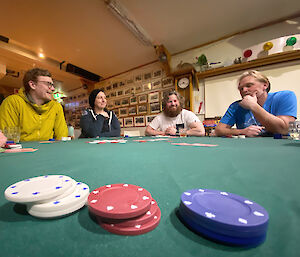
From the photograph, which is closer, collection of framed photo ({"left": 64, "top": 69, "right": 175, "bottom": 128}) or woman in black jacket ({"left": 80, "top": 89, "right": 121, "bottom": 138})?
woman in black jacket ({"left": 80, "top": 89, "right": 121, "bottom": 138})

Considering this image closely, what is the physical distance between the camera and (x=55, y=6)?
223 centimetres

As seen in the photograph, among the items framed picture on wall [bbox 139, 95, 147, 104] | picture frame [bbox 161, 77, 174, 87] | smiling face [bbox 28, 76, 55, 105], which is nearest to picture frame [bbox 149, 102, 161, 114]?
framed picture on wall [bbox 139, 95, 147, 104]

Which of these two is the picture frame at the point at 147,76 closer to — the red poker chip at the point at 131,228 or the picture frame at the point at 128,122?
the picture frame at the point at 128,122

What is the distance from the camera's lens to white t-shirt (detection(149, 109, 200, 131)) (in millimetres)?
2385

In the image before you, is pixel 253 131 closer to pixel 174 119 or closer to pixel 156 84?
pixel 174 119

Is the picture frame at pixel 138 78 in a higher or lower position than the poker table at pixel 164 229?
higher

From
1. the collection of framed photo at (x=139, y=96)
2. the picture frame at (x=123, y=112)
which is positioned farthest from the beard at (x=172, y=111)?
the picture frame at (x=123, y=112)

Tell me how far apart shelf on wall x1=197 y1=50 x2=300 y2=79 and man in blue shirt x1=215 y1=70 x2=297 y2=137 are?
1.26 metres

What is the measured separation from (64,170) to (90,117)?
1998 mm

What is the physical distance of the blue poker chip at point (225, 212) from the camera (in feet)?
0.59

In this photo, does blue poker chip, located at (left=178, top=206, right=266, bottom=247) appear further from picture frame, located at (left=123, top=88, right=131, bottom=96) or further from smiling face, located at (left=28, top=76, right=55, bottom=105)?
picture frame, located at (left=123, top=88, right=131, bottom=96)

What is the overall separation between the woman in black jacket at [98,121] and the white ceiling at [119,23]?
132 centimetres

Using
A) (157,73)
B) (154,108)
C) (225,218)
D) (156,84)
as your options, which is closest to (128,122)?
(154,108)

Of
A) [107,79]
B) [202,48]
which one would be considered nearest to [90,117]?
[202,48]
